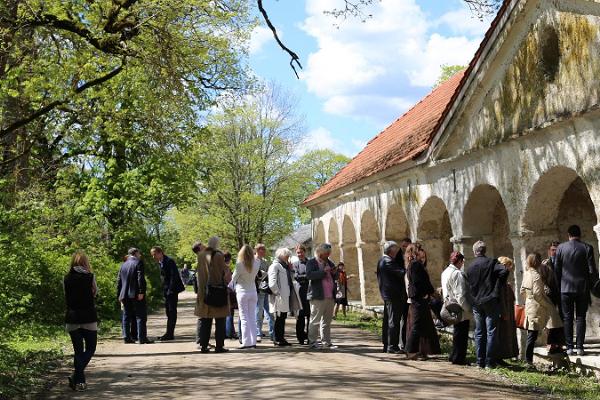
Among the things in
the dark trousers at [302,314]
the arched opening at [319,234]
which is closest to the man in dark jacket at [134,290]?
the dark trousers at [302,314]

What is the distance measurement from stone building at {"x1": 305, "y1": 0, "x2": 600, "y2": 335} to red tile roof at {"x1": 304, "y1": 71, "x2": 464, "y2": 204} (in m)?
0.14

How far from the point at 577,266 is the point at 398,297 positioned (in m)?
2.89

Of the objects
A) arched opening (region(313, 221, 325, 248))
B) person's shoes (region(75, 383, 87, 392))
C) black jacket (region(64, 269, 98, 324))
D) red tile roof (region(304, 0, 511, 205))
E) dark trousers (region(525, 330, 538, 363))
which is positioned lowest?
person's shoes (region(75, 383, 87, 392))

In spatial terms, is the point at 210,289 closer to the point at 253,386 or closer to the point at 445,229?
the point at 253,386

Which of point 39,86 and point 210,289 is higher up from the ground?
point 39,86

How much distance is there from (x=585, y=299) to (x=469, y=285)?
4.90 ft

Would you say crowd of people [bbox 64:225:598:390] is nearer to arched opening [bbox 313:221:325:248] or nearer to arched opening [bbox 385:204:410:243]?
arched opening [bbox 385:204:410:243]

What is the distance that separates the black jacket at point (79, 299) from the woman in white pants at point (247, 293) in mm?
3622

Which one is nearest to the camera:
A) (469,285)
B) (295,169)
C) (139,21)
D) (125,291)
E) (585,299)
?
(585,299)

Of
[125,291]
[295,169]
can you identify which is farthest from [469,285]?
[295,169]

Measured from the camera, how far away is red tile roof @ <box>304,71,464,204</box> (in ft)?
54.3

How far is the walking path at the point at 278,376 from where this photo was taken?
802 centimetres

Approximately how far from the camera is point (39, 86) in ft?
49.6

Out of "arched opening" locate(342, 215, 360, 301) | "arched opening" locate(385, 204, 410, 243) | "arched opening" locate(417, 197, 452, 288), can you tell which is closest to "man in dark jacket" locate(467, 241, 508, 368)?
"arched opening" locate(417, 197, 452, 288)
